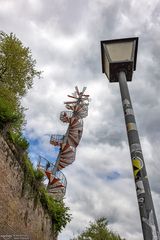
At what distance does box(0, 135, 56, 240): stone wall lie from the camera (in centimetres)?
856

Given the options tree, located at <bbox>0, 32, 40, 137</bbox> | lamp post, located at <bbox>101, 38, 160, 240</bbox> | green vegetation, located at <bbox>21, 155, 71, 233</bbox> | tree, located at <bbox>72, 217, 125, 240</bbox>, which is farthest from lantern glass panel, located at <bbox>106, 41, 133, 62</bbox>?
tree, located at <bbox>72, 217, 125, 240</bbox>

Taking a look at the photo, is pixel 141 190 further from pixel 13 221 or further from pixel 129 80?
pixel 13 221

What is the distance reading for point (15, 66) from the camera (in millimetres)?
16172

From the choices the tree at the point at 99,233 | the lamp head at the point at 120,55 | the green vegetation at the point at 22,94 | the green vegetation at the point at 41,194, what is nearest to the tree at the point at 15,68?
the green vegetation at the point at 22,94

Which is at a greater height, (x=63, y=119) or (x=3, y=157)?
(x=63, y=119)

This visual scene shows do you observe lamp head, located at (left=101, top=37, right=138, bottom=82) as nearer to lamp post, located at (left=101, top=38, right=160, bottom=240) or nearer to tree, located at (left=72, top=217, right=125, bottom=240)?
lamp post, located at (left=101, top=38, right=160, bottom=240)

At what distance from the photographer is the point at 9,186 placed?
9164mm

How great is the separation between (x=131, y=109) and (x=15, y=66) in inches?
536

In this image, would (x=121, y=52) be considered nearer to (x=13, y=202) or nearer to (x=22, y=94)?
(x=13, y=202)

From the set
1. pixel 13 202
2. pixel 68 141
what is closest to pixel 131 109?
pixel 13 202

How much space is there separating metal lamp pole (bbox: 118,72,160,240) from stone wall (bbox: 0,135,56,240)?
604 cm

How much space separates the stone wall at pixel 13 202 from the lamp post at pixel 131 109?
569cm

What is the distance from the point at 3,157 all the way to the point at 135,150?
6.59 meters

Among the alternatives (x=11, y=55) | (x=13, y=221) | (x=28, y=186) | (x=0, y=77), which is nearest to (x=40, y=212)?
(x=28, y=186)
